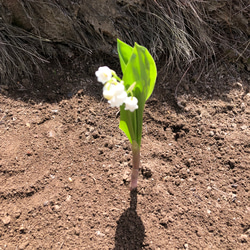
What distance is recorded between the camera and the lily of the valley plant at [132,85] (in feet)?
2.72

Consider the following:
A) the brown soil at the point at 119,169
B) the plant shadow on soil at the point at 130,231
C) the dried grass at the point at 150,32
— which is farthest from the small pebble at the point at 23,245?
the dried grass at the point at 150,32

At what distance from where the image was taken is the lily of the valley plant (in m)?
0.83

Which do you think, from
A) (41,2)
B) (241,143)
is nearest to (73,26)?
(41,2)

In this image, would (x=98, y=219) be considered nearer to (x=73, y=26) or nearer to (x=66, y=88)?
(x=66, y=88)

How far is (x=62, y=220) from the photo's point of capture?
1310mm

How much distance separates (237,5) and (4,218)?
2.23m

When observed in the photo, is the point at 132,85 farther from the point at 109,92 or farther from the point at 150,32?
the point at 150,32

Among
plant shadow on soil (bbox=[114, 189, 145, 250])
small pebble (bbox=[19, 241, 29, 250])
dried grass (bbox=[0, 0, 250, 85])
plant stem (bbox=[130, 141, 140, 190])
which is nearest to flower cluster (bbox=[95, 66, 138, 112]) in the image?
plant stem (bbox=[130, 141, 140, 190])

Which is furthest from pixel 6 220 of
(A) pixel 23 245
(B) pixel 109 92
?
(B) pixel 109 92

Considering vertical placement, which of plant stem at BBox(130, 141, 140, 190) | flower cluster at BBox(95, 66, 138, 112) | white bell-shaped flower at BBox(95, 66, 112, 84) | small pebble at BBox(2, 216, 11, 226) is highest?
white bell-shaped flower at BBox(95, 66, 112, 84)

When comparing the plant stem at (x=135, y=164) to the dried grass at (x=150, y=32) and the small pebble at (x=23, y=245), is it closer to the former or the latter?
the small pebble at (x=23, y=245)

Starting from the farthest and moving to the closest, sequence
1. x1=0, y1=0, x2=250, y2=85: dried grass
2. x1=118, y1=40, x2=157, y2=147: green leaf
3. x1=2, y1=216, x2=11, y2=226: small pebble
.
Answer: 1. x1=0, y1=0, x2=250, y2=85: dried grass
2. x1=2, y1=216, x2=11, y2=226: small pebble
3. x1=118, y1=40, x2=157, y2=147: green leaf

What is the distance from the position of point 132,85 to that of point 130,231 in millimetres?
790

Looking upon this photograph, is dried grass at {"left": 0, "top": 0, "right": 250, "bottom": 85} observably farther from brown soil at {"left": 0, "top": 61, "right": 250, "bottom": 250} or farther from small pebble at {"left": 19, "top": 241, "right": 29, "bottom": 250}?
small pebble at {"left": 19, "top": 241, "right": 29, "bottom": 250}
